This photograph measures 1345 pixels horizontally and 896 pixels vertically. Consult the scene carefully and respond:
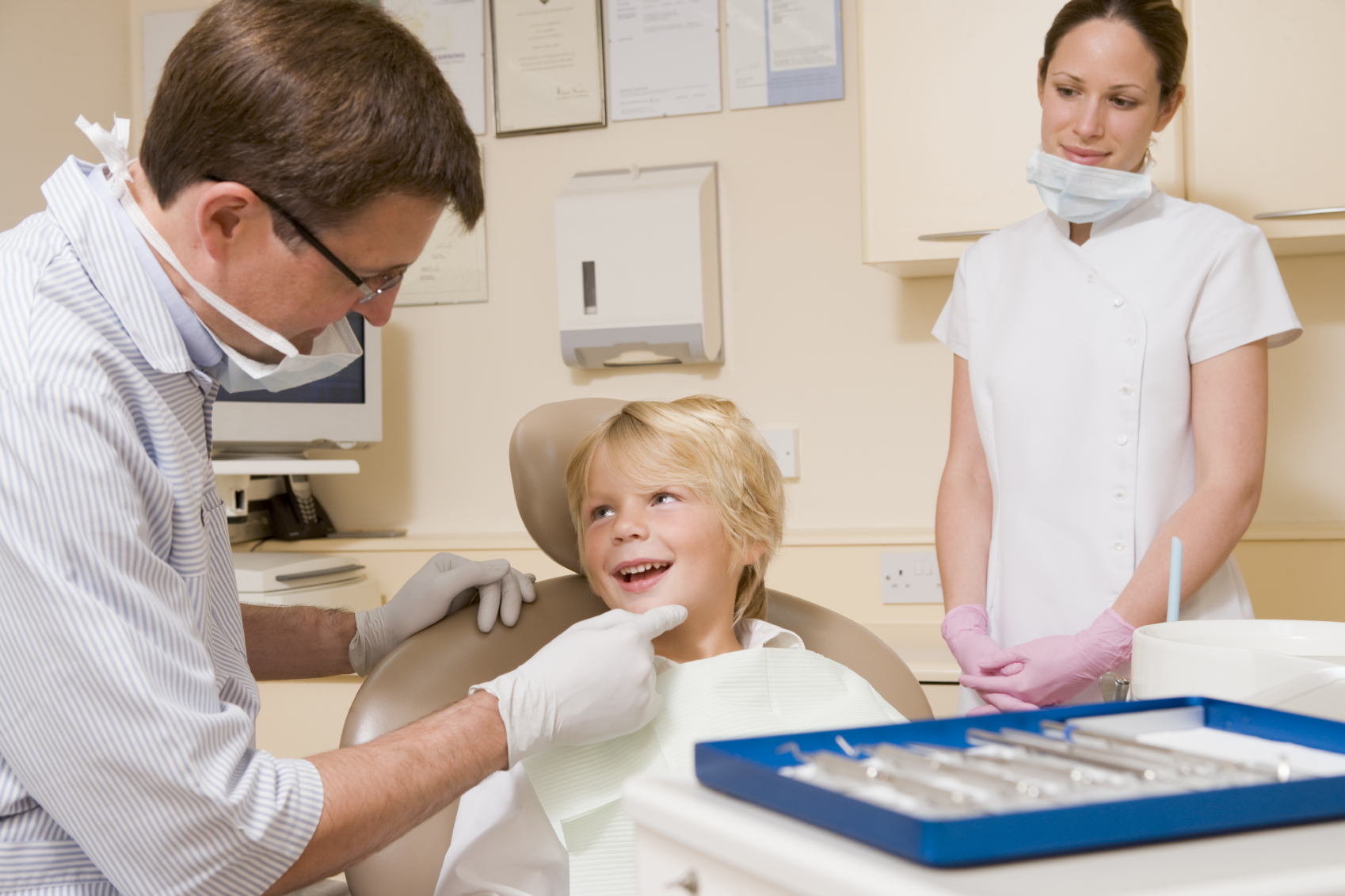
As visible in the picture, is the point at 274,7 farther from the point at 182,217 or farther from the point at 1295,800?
the point at 1295,800

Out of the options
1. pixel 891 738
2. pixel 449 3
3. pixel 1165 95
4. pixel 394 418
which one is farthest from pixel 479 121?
pixel 891 738

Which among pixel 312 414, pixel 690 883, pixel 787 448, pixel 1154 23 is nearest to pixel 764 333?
pixel 787 448

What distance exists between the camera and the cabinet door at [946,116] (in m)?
1.89

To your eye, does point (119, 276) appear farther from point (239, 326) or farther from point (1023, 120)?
point (1023, 120)

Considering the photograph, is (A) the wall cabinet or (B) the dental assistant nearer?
(B) the dental assistant

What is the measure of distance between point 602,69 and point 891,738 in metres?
2.20

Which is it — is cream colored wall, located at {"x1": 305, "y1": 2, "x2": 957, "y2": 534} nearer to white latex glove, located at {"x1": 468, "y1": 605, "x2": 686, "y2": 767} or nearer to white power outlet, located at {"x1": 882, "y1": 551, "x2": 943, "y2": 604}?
white power outlet, located at {"x1": 882, "y1": 551, "x2": 943, "y2": 604}

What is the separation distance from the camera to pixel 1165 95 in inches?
55.6

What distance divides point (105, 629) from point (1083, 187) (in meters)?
1.23

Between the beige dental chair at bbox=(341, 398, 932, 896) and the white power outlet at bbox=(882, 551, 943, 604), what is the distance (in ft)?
2.65

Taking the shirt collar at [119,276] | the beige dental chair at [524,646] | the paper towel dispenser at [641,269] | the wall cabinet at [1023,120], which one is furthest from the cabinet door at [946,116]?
the shirt collar at [119,276]

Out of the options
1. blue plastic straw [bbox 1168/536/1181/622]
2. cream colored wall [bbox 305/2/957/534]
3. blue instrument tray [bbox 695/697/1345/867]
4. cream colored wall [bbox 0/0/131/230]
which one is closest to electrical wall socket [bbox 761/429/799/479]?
cream colored wall [bbox 305/2/957/534]

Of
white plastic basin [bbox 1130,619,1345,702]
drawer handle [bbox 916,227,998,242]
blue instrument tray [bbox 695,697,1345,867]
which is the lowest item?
white plastic basin [bbox 1130,619,1345,702]

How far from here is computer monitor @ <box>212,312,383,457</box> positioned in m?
2.31
